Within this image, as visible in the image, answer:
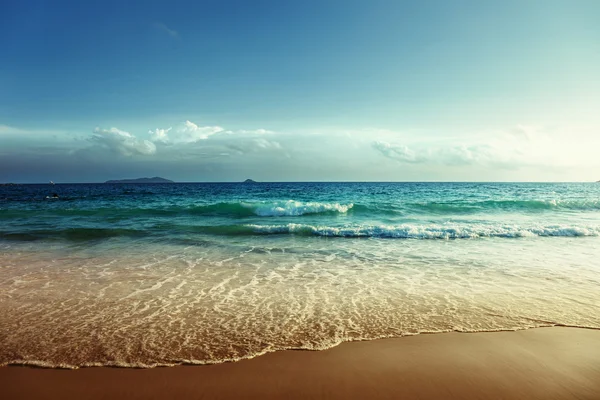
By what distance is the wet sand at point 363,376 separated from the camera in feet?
10.3

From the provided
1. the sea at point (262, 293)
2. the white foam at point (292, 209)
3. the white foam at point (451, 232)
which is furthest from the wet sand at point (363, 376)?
the white foam at point (292, 209)

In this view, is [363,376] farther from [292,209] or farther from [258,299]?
[292,209]

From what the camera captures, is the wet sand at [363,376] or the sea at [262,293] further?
the sea at [262,293]

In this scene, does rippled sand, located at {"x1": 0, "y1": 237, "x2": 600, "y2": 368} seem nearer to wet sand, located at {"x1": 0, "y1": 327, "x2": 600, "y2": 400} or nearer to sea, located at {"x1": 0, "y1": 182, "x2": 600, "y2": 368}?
sea, located at {"x1": 0, "y1": 182, "x2": 600, "y2": 368}

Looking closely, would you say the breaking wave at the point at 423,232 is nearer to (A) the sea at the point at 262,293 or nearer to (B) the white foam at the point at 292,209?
(A) the sea at the point at 262,293

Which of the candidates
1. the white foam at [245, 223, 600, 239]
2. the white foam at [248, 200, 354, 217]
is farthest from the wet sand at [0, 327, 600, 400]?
the white foam at [248, 200, 354, 217]

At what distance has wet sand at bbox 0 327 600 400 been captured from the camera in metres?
3.13

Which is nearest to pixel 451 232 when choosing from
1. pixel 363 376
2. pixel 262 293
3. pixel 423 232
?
pixel 423 232

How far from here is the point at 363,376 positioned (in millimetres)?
3389

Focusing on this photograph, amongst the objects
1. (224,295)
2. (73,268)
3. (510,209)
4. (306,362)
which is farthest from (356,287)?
(510,209)

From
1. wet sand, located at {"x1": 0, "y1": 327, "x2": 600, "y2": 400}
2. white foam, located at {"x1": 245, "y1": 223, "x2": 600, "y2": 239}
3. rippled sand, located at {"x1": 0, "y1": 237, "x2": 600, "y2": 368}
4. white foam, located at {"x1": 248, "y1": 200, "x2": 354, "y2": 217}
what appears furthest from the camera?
white foam, located at {"x1": 248, "y1": 200, "x2": 354, "y2": 217}

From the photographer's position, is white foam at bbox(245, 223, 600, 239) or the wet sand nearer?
the wet sand

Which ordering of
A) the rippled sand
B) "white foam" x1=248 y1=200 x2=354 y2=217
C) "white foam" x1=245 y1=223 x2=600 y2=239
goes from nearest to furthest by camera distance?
1. the rippled sand
2. "white foam" x1=245 y1=223 x2=600 y2=239
3. "white foam" x1=248 y1=200 x2=354 y2=217

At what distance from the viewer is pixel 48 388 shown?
10.6 ft
